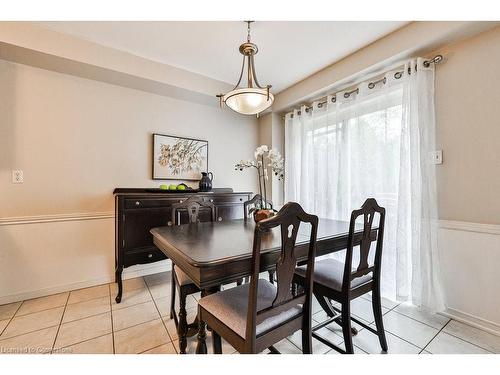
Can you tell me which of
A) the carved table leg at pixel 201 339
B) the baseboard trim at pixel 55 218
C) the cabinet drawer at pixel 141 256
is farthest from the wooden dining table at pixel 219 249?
the baseboard trim at pixel 55 218

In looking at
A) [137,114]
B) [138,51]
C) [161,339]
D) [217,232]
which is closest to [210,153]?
[137,114]

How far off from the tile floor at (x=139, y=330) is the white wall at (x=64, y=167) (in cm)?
36

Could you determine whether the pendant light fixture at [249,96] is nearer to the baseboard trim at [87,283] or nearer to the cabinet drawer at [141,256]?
the cabinet drawer at [141,256]

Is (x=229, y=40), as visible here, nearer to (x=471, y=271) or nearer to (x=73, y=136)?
(x=73, y=136)

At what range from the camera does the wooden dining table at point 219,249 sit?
1.05 metres

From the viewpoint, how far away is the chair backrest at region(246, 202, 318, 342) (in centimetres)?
100

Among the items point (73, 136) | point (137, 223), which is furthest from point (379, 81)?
point (73, 136)

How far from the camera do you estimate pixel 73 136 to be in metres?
2.49

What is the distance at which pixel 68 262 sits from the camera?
2.45 metres

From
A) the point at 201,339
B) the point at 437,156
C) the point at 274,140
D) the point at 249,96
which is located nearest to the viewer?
the point at 201,339

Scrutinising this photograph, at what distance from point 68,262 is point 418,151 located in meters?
3.63

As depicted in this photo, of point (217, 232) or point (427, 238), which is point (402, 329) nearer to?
point (427, 238)

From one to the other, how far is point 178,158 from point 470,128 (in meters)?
3.02

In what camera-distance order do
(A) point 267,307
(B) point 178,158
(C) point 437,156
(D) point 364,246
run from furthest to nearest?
(B) point 178,158 < (C) point 437,156 < (D) point 364,246 < (A) point 267,307
